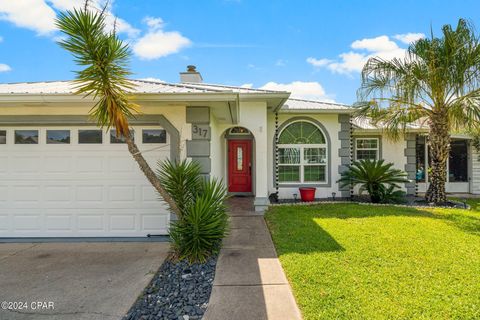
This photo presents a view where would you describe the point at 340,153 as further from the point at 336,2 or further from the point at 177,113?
the point at 177,113

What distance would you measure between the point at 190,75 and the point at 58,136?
738 cm

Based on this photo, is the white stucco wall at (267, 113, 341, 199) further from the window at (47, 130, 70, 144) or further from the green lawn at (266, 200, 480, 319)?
the window at (47, 130, 70, 144)

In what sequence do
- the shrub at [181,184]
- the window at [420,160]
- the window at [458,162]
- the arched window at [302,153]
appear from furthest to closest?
1. the window at [458,162]
2. the window at [420,160]
3. the arched window at [302,153]
4. the shrub at [181,184]

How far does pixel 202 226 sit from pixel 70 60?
3.48m

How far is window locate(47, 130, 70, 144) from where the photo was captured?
5758 millimetres

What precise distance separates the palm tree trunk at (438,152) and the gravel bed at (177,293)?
9049 mm

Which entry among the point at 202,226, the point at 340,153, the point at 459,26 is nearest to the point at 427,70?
the point at 459,26

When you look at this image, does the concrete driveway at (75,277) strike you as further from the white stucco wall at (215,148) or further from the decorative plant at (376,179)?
the decorative plant at (376,179)

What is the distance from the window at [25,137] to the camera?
19.0 ft

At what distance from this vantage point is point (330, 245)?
5.19m

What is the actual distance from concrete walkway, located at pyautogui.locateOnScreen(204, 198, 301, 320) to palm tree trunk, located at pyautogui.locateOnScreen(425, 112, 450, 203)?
7473mm

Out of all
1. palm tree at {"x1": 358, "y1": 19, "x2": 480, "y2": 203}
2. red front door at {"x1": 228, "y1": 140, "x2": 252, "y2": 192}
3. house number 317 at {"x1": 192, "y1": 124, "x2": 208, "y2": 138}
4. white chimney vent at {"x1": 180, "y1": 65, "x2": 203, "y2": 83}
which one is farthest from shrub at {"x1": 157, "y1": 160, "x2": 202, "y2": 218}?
white chimney vent at {"x1": 180, "y1": 65, "x2": 203, "y2": 83}

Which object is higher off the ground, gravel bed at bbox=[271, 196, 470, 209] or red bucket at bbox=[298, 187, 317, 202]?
red bucket at bbox=[298, 187, 317, 202]

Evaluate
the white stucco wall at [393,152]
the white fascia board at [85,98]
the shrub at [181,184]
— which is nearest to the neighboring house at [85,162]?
the white fascia board at [85,98]
